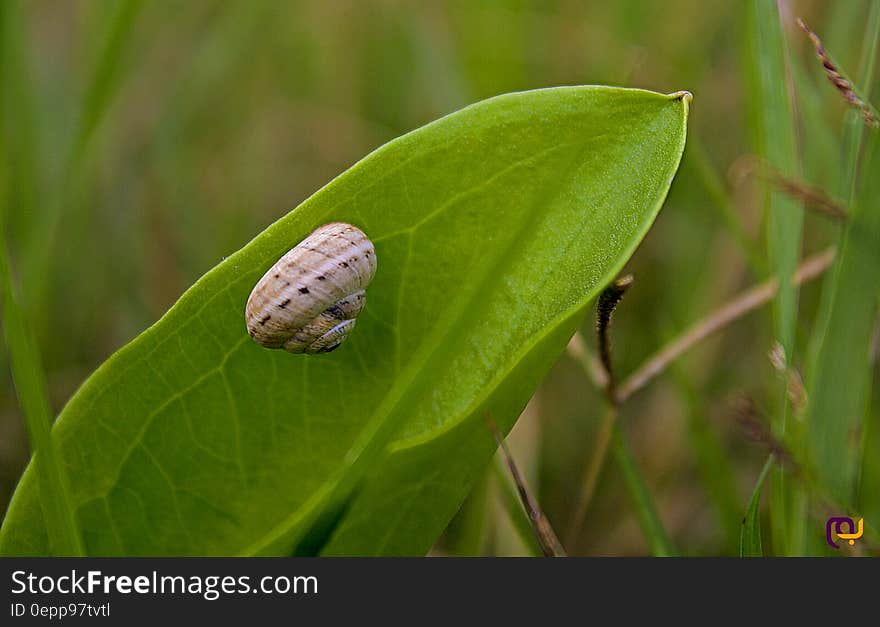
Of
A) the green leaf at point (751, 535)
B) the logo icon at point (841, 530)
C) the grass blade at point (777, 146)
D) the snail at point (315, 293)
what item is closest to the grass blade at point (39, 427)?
the snail at point (315, 293)

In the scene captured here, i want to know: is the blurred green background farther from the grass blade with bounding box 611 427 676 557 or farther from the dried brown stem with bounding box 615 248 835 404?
the grass blade with bounding box 611 427 676 557

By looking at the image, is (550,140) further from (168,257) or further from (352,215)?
(168,257)

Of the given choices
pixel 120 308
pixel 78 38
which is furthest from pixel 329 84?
pixel 120 308

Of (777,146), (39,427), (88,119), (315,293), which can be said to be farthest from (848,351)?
(88,119)

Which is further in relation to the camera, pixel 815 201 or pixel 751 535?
pixel 815 201

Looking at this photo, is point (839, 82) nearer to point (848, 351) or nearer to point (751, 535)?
point (848, 351)

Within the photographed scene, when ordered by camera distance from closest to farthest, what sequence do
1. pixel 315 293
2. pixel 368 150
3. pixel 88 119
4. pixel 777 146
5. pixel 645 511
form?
pixel 315 293
pixel 645 511
pixel 777 146
pixel 88 119
pixel 368 150

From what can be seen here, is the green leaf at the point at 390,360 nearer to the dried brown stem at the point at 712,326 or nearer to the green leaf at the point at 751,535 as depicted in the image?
the green leaf at the point at 751,535
